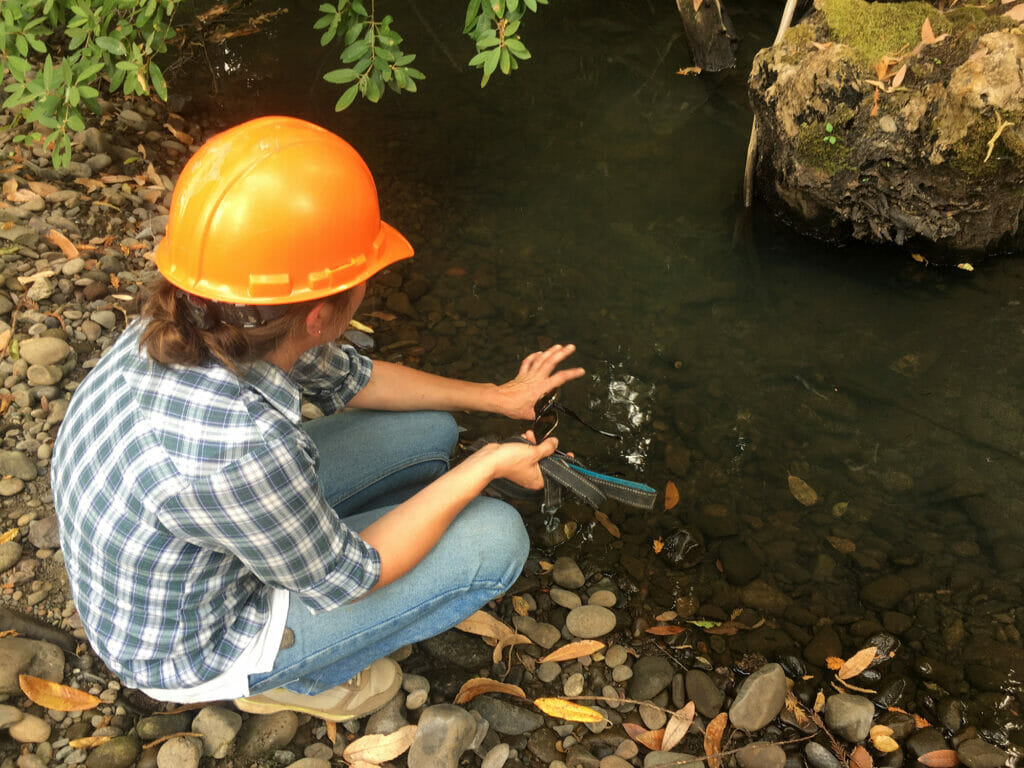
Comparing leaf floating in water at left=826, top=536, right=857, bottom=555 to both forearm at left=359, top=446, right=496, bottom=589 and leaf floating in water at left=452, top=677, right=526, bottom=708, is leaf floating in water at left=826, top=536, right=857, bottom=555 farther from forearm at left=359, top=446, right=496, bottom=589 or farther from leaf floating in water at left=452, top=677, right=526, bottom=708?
forearm at left=359, top=446, right=496, bottom=589

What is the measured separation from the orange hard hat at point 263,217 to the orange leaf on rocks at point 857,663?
196 centimetres

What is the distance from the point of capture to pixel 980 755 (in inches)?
91.1

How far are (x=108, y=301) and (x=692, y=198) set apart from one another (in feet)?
9.91

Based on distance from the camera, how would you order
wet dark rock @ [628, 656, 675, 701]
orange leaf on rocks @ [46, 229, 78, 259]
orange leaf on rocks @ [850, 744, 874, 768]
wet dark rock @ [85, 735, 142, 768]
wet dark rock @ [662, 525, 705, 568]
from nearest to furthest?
wet dark rock @ [85, 735, 142, 768] < orange leaf on rocks @ [850, 744, 874, 768] < wet dark rock @ [628, 656, 675, 701] < wet dark rock @ [662, 525, 705, 568] < orange leaf on rocks @ [46, 229, 78, 259]

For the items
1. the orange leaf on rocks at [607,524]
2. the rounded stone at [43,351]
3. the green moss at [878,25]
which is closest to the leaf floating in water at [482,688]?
the orange leaf on rocks at [607,524]

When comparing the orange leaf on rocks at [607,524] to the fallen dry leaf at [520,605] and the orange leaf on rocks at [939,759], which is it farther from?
the orange leaf on rocks at [939,759]

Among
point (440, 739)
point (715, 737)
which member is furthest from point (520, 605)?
point (715, 737)

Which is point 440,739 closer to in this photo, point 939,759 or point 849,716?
point 849,716

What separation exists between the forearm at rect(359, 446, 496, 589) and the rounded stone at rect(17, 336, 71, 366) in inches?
74.2

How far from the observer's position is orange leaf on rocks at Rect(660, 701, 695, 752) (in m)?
2.32

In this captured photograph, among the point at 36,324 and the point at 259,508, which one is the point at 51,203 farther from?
the point at 259,508

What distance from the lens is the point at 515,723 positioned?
2316 mm

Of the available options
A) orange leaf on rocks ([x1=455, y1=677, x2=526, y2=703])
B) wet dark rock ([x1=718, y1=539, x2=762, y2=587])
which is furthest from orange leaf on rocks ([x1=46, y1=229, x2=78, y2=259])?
wet dark rock ([x1=718, y1=539, x2=762, y2=587])

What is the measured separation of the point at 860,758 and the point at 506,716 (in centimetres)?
102
